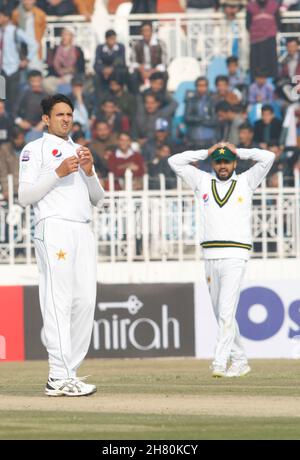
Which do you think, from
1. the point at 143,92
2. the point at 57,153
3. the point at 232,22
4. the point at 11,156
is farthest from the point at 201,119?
the point at 57,153

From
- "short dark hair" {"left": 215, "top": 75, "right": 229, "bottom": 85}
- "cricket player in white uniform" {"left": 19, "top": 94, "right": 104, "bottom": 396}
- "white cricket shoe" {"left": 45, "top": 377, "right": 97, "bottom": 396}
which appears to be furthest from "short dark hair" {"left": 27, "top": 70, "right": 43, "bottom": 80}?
"white cricket shoe" {"left": 45, "top": 377, "right": 97, "bottom": 396}

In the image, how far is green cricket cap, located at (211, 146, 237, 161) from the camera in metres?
14.0

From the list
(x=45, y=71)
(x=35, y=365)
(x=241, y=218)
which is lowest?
(x=35, y=365)

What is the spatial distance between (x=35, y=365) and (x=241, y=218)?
3680 mm

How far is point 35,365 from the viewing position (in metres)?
16.7

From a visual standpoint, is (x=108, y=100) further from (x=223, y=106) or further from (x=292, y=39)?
(x=292, y=39)

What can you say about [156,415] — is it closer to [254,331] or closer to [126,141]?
[254,331]

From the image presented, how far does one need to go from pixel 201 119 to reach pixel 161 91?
84cm

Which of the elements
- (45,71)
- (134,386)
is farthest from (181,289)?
(45,71)

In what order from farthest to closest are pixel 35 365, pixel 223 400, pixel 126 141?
pixel 126 141 → pixel 35 365 → pixel 223 400

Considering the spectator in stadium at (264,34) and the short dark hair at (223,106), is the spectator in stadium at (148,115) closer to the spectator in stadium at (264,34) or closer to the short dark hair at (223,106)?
the short dark hair at (223,106)

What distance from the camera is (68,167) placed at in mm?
11172

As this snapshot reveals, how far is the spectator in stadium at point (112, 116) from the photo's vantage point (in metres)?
22.0
